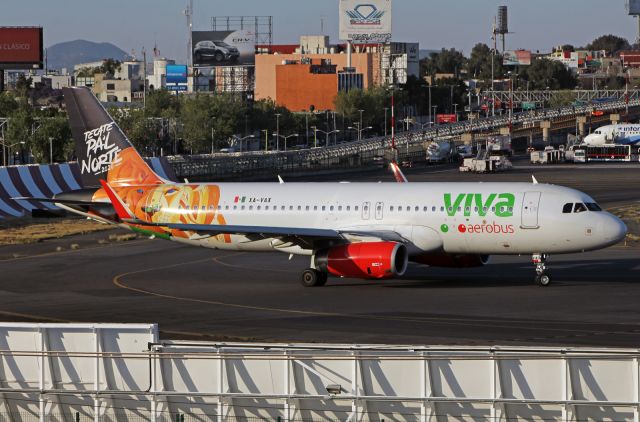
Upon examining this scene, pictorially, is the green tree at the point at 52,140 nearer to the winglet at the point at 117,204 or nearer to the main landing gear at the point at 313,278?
the winglet at the point at 117,204

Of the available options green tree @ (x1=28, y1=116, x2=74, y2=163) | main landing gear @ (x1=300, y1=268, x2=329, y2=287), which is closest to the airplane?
green tree @ (x1=28, y1=116, x2=74, y2=163)

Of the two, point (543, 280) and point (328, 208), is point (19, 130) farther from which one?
point (543, 280)

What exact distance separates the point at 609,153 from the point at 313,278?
428 ft

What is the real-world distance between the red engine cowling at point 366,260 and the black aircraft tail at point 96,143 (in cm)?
1217

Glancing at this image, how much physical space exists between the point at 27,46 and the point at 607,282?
130m

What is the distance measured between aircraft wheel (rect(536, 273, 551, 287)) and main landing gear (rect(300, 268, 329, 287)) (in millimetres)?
8709

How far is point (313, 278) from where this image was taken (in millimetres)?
51594

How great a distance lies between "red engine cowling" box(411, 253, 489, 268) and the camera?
52.2m

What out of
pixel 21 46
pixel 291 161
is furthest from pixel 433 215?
pixel 21 46

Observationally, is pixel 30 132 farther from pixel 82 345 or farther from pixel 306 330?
pixel 82 345

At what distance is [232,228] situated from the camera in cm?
5122

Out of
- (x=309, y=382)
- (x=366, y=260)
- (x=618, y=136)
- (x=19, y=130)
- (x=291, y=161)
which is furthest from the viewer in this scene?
(x=618, y=136)

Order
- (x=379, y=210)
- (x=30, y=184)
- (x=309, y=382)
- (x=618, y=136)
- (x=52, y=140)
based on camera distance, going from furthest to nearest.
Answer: (x=618, y=136) → (x=52, y=140) → (x=30, y=184) → (x=379, y=210) → (x=309, y=382)

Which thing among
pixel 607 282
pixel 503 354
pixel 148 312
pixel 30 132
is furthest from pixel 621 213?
pixel 30 132
